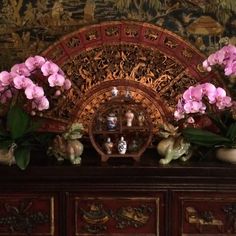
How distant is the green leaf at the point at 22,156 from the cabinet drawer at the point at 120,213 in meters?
0.19

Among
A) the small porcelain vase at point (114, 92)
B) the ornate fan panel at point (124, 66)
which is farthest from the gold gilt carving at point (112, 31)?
the small porcelain vase at point (114, 92)

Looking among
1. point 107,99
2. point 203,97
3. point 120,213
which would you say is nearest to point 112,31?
point 107,99

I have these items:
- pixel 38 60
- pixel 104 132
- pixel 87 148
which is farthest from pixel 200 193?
pixel 38 60

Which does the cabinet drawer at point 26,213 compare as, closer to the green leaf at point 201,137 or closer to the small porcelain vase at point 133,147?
the small porcelain vase at point 133,147

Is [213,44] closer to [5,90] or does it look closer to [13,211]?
[5,90]

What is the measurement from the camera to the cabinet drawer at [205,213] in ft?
4.75

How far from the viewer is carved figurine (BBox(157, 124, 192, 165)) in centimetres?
150

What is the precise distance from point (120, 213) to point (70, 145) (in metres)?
0.29

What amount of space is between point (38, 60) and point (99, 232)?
639 mm

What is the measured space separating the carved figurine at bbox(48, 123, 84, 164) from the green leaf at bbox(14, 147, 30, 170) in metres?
0.11

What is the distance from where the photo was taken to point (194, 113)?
4.98 ft

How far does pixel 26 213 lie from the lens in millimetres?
1463

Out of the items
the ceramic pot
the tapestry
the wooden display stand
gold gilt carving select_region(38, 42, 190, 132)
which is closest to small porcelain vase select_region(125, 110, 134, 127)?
the wooden display stand

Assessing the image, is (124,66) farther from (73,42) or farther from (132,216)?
(132,216)
